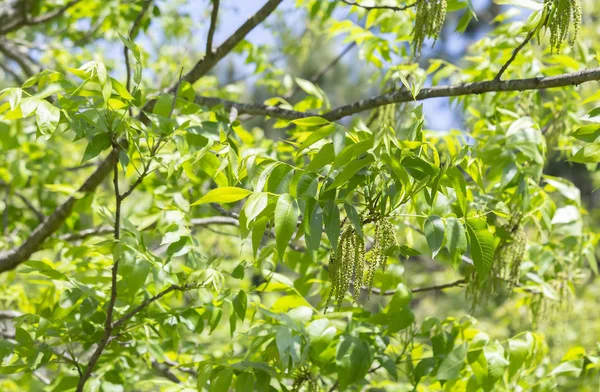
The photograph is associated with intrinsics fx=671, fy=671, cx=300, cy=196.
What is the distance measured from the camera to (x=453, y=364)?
2.19m

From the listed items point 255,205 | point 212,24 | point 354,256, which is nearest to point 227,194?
point 255,205

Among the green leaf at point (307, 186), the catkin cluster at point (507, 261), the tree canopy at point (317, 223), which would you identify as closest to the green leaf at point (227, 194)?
the tree canopy at point (317, 223)

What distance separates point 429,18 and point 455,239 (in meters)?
0.70

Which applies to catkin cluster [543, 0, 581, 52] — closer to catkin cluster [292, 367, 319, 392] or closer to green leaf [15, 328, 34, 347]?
catkin cluster [292, 367, 319, 392]

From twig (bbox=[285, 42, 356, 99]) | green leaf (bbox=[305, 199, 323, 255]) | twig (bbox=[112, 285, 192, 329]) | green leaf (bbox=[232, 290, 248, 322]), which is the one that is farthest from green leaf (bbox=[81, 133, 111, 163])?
twig (bbox=[285, 42, 356, 99])

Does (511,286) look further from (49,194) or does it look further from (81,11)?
(81,11)

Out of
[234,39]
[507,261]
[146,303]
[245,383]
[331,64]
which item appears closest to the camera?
[245,383]

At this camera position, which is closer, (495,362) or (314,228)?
(314,228)

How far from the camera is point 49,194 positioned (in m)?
4.11

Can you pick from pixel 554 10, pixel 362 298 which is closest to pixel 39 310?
pixel 554 10

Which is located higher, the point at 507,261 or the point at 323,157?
the point at 323,157

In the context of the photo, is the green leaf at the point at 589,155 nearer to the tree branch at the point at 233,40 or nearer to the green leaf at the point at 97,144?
the green leaf at the point at 97,144

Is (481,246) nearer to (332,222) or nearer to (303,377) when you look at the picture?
(332,222)

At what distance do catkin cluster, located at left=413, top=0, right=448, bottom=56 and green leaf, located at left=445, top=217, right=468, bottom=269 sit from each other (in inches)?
24.3
